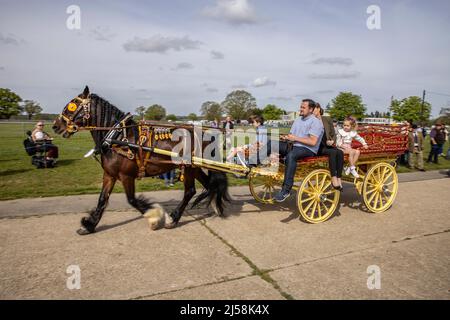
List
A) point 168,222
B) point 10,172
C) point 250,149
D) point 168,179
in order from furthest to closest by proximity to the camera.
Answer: point 10,172 < point 168,179 < point 250,149 < point 168,222

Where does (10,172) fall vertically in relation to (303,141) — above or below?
below

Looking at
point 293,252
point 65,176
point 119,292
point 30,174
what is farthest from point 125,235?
point 30,174

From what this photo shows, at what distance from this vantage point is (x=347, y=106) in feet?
300

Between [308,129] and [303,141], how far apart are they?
0.26 m

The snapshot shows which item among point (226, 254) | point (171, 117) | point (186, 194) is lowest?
point (226, 254)

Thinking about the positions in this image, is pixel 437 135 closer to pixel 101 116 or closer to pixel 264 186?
pixel 264 186

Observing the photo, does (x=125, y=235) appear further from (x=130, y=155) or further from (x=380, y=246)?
(x=380, y=246)

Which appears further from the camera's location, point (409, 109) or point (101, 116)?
point (409, 109)

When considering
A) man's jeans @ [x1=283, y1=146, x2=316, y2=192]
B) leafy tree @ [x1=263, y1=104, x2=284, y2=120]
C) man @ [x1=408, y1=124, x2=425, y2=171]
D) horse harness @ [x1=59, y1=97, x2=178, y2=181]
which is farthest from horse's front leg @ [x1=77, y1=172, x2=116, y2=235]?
leafy tree @ [x1=263, y1=104, x2=284, y2=120]

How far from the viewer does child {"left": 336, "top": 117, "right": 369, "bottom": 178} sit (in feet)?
19.8

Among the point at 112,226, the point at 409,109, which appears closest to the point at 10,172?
the point at 112,226

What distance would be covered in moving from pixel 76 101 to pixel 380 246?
197 inches

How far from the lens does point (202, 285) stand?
11.2ft

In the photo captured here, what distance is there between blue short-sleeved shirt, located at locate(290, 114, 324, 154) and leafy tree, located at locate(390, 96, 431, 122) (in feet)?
251
